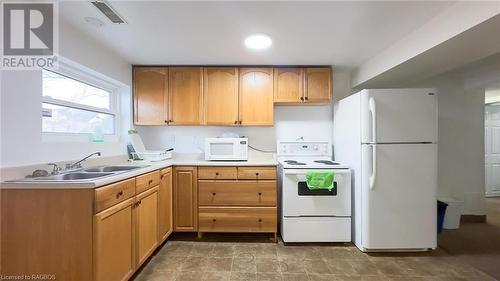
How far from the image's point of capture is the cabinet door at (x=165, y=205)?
7.93 ft

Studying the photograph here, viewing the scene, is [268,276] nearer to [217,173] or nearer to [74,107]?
[217,173]

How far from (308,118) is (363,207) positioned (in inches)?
55.5

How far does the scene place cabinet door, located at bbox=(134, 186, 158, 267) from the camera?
1.94m

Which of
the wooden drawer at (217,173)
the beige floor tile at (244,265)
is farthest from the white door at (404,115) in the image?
the beige floor tile at (244,265)

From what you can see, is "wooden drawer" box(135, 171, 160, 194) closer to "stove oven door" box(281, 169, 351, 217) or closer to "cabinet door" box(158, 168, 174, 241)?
"cabinet door" box(158, 168, 174, 241)

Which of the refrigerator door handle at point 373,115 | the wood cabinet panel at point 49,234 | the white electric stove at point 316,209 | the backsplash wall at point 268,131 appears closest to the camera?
the wood cabinet panel at point 49,234

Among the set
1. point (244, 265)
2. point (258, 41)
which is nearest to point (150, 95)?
point (258, 41)

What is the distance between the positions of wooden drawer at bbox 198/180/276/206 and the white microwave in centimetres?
33

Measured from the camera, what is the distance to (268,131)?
3.36m

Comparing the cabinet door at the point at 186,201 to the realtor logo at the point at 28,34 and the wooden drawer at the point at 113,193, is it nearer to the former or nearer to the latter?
the wooden drawer at the point at 113,193

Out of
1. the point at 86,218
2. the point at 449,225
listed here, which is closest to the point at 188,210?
the point at 86,218

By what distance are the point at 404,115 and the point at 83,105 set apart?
10.7ft

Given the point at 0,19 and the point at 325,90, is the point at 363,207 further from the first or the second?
the point at 0,19

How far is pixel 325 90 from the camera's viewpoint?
10.1 feet
